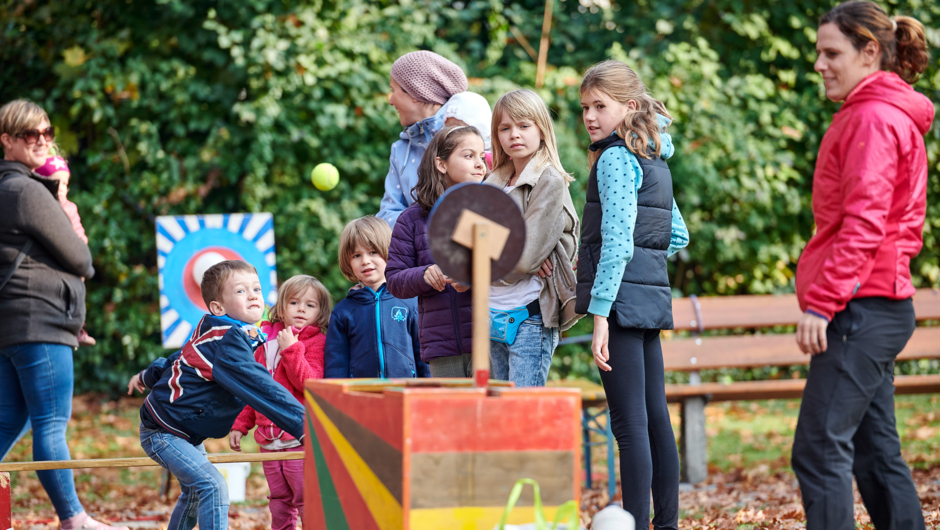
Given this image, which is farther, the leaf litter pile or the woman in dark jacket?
the leaf litter pile

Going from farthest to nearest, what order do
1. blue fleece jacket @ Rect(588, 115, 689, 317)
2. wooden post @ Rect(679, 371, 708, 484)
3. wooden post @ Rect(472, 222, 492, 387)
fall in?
wooden post @ Rect(679, 371, 708, 484)
blue fleece jacket @ Rect(588, 115, 689, 317)
wooden post @ Rect(472, 222, 492, 387)

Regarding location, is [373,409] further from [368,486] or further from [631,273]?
[631,273]

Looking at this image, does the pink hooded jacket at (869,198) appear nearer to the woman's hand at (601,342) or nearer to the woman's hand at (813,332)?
the woman's hand at (813,332)

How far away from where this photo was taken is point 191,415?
3270mm

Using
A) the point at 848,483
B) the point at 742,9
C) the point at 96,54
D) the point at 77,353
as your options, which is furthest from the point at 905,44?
the point at 77,353

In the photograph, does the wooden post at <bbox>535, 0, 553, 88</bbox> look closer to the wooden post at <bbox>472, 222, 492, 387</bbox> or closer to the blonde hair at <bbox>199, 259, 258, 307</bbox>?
the blonde hair at <bbox>199, 259, 258, 307</bbox>

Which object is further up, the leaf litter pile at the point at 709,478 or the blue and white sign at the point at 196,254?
the blue and white sign at the point at 196,254

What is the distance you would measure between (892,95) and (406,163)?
201cm

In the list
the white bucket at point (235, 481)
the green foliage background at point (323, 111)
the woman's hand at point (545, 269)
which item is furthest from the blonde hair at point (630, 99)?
the green foliage background at point (323, 111)

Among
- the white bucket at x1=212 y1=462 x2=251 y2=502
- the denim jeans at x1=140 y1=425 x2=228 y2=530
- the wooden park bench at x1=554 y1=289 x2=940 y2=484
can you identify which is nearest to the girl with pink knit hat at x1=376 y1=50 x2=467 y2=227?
the denim jeans at x1=140 y1=425 x2=228 y2=530

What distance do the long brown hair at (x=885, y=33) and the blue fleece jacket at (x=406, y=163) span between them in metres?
1.73

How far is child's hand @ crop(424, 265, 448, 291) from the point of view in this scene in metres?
3.18

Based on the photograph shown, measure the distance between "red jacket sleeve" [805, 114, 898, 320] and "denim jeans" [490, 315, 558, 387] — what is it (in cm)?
103

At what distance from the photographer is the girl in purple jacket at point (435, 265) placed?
3.30 metres
